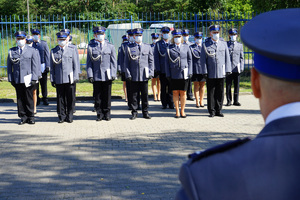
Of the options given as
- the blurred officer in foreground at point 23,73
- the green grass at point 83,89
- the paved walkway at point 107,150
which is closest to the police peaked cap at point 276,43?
the paved walkway at point 107,150

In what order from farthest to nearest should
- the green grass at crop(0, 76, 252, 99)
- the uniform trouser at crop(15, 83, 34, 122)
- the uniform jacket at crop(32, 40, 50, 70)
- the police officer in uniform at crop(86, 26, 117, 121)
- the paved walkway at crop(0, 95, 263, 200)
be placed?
the green grass at crop(0, 76, 252, 99), the uniform jacket at crop(32, 40, 50, 70), the police officer in uniform at crop(86, 26, 117, 121), the uniform trouser at crop(15, 83, 34, 122), the paved walkway at crop(0, 95, 263, 200)

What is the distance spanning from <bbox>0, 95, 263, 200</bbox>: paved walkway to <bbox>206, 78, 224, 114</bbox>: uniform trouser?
0.29m

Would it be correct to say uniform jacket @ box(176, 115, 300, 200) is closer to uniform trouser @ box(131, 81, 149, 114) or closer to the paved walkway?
the paved walkway

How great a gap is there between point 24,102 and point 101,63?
1976 millimetres

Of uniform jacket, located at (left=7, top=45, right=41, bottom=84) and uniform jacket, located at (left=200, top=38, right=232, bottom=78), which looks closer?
uniform jacket, located at (left=7, top=45, right=41, bottom=84)

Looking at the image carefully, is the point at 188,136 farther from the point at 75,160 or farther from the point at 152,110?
the point at 152,110

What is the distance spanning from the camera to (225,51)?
10609 millimetres

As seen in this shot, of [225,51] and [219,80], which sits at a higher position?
[225,51]

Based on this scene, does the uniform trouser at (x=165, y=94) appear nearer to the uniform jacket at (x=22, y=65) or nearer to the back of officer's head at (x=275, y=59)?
the uniform jacket at (x=22, y=65)

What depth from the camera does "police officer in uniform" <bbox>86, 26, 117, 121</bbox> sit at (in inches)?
408

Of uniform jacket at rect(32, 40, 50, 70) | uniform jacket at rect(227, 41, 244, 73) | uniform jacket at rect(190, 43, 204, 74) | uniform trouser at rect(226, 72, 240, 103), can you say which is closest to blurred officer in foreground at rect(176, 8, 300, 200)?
uniform jacket at rect(190, 43, 204, 74)

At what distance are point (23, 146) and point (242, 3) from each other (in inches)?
1607

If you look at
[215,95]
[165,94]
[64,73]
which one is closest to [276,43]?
[64,73]

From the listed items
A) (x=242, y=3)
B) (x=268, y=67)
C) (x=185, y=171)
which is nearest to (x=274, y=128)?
(x=268, y=67)
